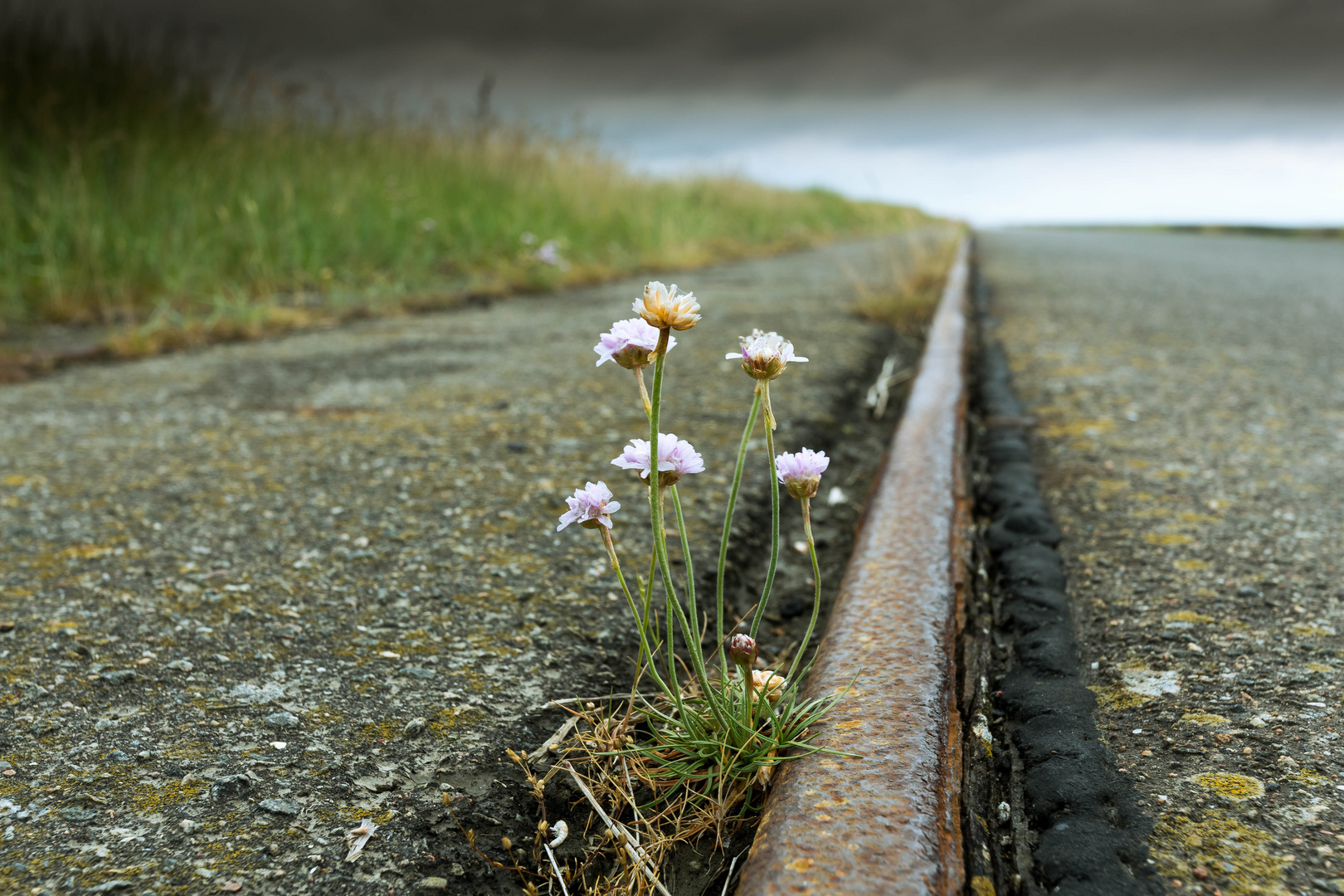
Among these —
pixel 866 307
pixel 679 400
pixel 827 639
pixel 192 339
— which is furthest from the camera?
pixel 866 307

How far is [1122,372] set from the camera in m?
2.76

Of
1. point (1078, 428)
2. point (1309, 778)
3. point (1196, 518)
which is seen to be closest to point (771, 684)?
point (1309, 778)

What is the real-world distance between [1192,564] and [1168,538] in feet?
0.38

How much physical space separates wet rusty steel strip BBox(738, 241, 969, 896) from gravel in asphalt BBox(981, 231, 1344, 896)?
193 mm

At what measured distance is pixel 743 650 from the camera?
855mm

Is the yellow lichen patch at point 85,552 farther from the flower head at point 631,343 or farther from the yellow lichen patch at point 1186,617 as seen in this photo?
the yellow lichen patch at point 1186,617

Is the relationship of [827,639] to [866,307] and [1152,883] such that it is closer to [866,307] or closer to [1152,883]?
[1152,883]

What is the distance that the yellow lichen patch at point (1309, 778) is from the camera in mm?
821

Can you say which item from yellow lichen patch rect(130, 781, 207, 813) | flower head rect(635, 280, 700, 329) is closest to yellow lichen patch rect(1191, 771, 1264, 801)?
flower head rect(635, 280, 700, 329)

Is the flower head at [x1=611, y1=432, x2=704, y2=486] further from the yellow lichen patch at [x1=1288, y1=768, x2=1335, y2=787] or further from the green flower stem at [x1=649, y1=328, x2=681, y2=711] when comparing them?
the yellow lichen patch at [x1=1288, y1=768, x2=1335, y2=787]

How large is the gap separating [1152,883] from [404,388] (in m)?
2.30

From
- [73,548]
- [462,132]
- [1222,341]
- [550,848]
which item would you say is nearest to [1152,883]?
[550,848]

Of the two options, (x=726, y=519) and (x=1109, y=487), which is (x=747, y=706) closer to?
(x=726, y=519)

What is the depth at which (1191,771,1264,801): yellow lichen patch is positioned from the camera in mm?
818
